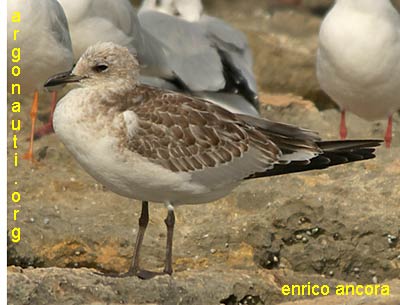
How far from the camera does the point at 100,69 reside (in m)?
6.14

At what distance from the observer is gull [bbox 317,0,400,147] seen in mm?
8742

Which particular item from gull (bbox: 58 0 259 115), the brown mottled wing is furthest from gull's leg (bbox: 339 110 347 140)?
the brown mottled wing

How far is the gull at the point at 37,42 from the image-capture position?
8375 millimetres

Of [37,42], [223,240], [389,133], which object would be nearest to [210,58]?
[389,133]

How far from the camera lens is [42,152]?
8.69 m

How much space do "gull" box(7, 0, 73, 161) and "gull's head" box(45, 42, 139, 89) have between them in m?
2.29

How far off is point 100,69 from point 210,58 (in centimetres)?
347

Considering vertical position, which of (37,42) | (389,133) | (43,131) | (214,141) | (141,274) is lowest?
(43,131)

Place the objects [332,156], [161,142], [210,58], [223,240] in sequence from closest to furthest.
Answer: [161,142]
[332,156]
[223,240]
[210,58]

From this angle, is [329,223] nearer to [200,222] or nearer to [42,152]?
[200,222]

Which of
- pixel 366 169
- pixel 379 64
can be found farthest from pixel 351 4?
pixel 366 169

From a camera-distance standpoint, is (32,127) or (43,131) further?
(43,131)

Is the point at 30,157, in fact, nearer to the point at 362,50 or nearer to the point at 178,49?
the point at 178,49

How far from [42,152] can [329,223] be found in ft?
7.81
